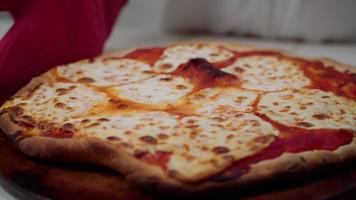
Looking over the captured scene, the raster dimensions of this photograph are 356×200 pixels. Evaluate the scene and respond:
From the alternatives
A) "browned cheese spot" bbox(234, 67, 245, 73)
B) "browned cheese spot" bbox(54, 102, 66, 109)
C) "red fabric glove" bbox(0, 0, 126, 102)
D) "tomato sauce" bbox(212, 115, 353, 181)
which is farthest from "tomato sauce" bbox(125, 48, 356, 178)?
"red fabric glove" bbox(0, 0, 126, 102)

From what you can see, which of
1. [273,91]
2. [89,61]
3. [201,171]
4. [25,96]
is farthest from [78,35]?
[201,171]

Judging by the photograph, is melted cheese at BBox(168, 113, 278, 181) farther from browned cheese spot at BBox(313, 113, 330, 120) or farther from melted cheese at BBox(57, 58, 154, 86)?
melted cheese at BBox(57, 58, 154, 86)

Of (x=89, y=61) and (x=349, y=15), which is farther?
(x=349, y=15)

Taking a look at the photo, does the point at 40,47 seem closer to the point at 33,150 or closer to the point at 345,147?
the point at 33,150

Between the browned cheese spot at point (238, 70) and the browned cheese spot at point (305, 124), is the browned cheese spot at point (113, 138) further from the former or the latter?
the browned cheese spot at point (238, 70)

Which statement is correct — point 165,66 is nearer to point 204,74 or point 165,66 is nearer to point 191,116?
point 204,74

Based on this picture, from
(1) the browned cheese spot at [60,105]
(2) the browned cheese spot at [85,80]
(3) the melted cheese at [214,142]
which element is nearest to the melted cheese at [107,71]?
(2) the browned cheese spot at [85,80]
